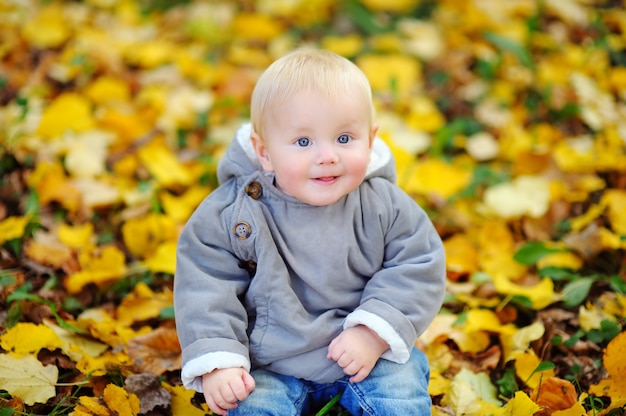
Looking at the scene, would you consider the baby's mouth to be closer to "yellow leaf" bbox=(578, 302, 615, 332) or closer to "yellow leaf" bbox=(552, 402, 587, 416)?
"yellow leaf" bbox=(552, 402, 587, 416)

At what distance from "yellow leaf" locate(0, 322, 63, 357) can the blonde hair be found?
94 cm

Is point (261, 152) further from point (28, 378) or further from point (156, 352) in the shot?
point (28, 378)

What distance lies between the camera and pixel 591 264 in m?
2.38

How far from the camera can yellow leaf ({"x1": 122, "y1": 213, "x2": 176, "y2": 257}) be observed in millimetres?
2471

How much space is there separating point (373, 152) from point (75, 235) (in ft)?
4.17

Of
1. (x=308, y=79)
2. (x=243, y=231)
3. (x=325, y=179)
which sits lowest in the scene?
(x=243, y=231)

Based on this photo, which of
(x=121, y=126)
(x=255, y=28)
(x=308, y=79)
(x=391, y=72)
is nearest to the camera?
(x=308, y=79)

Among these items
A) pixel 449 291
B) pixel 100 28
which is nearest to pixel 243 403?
pixel 449 291

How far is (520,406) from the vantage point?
5.67 feet

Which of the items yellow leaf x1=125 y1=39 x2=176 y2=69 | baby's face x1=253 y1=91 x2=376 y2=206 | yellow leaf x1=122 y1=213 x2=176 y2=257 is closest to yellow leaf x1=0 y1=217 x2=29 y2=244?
yellow leaf x1=122 y1=213 x2=176 y2=257

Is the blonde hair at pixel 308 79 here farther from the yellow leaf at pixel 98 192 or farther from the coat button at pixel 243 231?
the yellow leaf at pixel 98 192

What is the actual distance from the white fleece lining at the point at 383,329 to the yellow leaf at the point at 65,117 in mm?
1938

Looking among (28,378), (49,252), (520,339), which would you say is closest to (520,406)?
(520,339)

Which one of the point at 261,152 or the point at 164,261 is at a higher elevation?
the point at 261,152
